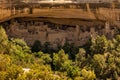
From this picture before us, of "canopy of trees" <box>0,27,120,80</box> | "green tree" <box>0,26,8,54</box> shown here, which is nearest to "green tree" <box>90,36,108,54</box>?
"canopy of trees" <box>0,27,120,80</box>

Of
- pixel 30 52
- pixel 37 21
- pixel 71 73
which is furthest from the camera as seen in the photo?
pixel 37 21

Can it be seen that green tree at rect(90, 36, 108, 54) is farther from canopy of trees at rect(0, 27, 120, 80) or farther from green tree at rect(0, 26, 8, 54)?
green tree at rect(0, 26, 8, 54)

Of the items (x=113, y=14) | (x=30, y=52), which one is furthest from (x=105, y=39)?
(x=30, y=52)

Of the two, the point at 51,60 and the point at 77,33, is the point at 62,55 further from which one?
the point at 77,33

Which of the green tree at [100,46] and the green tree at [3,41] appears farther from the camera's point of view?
the green tree at [100,46]

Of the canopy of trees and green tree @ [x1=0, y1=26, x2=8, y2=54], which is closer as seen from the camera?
the canopy of trees

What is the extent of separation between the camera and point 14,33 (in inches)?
1177

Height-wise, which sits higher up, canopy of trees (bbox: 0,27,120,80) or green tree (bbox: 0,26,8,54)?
green tree (bbox: 0,26,8,54)

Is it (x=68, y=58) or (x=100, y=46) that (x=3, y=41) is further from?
(x=100, y=46)

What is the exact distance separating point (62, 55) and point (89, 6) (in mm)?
3599

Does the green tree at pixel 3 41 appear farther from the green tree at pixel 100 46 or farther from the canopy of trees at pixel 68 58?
the green tree at pixel 100 46

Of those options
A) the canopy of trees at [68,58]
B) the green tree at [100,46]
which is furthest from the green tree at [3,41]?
the green tree at [100,46]

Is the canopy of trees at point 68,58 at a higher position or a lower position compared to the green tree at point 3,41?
lower

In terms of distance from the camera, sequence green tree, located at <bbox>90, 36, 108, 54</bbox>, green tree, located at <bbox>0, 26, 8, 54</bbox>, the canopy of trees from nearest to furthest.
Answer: the canopy of trees
green tree, located at <bbox>0, 26, 8, 54</bbox>
green tree, located at <bbox>90, 36, 108, 54</bbox>
